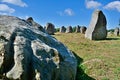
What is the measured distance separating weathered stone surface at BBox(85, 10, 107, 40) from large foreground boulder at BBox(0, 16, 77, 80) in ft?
57.9

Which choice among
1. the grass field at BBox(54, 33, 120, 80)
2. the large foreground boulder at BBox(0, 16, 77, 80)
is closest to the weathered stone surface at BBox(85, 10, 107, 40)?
the grass field at BBox(54, 33, 120, 80)

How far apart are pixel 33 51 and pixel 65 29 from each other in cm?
4555

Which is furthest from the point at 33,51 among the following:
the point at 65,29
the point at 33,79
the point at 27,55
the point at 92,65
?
the point at 65,29

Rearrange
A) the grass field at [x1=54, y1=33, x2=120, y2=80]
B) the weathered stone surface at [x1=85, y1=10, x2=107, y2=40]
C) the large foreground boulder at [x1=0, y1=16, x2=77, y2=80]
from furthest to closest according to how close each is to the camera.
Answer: the weathered stone surface at [x1=85, y1=10, x2=107, y2=40]
the grass field at [x1=54, y1=33, x2=120, y2=80]
the large foreground boulder at [x1=0, y1=16, x2=77, y2=80]

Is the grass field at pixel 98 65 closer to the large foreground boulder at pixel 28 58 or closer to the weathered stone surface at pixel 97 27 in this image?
the large foreground boulder at pixel 28 58

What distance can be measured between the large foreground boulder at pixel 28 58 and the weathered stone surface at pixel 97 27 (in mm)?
17642

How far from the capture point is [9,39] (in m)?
9.21

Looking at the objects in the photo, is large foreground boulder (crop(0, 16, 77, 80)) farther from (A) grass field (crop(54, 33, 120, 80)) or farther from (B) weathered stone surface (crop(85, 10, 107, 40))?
(B) weathered stone surface (crop(85, 10, 107, 40))

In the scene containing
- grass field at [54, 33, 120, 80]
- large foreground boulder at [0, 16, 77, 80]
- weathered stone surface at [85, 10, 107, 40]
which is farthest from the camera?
weathered stone surface at [85, 10, 107, 40]

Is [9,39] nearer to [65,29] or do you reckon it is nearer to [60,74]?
[60,74]

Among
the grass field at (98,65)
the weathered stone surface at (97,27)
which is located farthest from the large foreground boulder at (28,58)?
the weathered stone surface at (97,27)

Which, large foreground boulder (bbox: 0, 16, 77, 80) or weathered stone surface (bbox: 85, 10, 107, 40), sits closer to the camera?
large foreground boulder (bbox: 0, 16, 77, 80)

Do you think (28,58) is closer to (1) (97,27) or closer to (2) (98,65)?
(2) (98,65)

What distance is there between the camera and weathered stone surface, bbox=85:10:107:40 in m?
27.9
